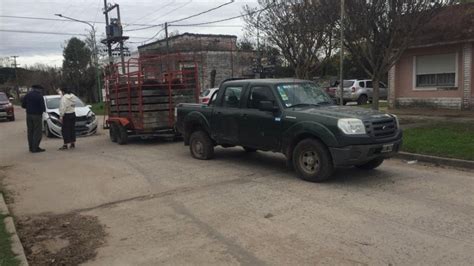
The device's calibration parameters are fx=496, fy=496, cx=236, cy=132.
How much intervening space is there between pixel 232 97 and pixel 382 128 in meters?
3.19

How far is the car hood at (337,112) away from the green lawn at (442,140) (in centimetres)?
262

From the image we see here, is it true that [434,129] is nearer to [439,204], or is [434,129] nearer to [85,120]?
[439,204]

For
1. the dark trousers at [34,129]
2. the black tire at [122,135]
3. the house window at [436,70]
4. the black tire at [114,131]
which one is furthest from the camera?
the house window at [436,70]

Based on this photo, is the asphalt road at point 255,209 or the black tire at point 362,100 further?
the black tire at point 362,100

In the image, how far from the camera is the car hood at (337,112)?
26.8 feet

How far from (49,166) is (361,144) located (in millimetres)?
7108

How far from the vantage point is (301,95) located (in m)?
9.36

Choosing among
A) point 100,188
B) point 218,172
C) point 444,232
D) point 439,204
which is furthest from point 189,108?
point 444,232

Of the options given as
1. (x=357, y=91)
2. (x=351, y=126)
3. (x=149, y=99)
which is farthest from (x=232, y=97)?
(x=357, y=91)

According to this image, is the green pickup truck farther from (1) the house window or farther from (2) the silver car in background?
A: (2) the silver car in background

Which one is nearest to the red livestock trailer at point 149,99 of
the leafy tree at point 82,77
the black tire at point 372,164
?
the black tire at point 372,164

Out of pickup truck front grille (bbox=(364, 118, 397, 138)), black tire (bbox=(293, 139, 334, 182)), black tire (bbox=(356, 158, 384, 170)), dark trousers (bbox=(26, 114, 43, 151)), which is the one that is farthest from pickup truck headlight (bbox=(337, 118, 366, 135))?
dark trousers (bbox=(26, 114, 43, 151))

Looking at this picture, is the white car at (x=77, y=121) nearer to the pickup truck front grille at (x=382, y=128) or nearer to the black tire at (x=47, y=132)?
the black tire at (x=47, y=132)

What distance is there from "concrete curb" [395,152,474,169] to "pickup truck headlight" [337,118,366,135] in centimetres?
280
